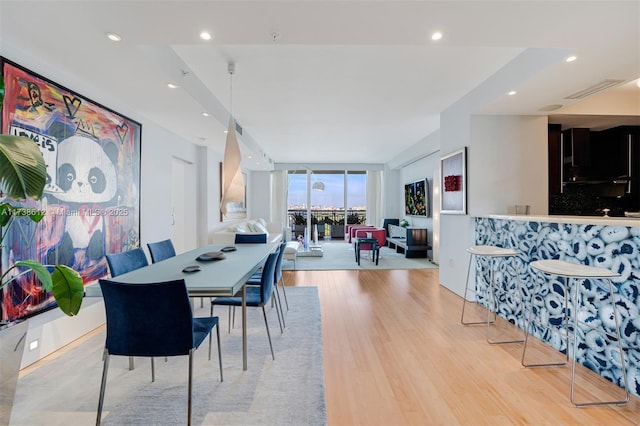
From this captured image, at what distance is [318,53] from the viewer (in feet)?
9.44

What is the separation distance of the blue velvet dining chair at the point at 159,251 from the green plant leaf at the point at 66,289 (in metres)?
1.37

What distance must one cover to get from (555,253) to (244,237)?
360 cm

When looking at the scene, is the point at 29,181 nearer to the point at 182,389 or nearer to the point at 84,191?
the point at 182,389

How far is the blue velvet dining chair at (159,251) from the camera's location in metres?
2.96

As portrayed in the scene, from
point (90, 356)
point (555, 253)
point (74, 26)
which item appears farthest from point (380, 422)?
point (74, 26)

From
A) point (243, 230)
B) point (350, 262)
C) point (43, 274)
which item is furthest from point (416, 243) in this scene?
point (43, 274)

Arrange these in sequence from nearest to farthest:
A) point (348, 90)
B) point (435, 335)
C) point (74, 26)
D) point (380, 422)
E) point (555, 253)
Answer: point (380, 422)
point (74, 26)
point (555, 253)
point (435, 335)
point (348, 90)

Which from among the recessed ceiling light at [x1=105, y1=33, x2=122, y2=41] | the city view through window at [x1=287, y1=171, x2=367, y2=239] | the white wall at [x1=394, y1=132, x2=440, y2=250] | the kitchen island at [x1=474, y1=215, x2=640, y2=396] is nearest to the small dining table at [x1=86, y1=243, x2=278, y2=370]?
the recessed ceiling light at [x1=105, y1=33, x2=122, y2=41]

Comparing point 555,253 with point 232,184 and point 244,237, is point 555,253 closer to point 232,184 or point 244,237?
point 232,184

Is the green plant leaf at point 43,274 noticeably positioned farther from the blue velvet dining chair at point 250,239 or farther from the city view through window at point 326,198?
the city view through window at point 326,198

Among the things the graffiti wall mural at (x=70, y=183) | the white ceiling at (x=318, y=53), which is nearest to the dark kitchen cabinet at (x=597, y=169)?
the white ceiling at (x=318, y=53)

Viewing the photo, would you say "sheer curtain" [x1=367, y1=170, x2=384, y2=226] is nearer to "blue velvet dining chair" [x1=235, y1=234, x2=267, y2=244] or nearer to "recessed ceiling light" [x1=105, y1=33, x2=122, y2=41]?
"blue velvet dining chair" [x1=235, y1=234, x2=267, y2=244]

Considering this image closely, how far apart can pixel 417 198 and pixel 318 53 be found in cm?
565

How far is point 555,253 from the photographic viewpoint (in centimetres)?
263
